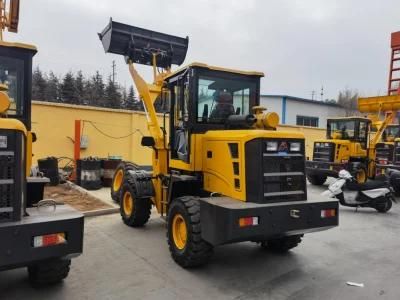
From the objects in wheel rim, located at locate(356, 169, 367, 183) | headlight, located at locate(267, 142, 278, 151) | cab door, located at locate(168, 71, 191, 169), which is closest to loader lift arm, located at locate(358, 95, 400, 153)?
wheel rim, located at locate(356, 169, 367, 183)

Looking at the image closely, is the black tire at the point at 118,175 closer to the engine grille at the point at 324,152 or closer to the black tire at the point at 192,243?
the black tire at the point at 192,243

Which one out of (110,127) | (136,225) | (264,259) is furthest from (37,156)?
(264,259)

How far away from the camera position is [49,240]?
3.31 m

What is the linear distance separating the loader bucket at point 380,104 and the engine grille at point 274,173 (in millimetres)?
9043

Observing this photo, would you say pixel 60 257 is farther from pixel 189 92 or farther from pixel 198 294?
pixel 189 92

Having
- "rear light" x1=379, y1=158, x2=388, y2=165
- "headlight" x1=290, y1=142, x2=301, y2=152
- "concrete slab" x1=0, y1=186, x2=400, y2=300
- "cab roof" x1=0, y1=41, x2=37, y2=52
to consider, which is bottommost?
"concrete slab" x1=0, y1=186, x2=400, y2=300

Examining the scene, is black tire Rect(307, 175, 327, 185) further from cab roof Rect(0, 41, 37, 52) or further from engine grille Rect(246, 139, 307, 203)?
cab roof Rect(0, 41, 37, 52)

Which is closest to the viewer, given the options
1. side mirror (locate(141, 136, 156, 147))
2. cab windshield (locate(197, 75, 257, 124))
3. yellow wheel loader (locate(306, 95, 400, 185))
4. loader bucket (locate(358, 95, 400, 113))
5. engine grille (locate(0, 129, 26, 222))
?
engine grille (locate(0, 129, 26, 222))

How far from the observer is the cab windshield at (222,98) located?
561 centimetres

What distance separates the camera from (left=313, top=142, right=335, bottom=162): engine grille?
13.6 metres

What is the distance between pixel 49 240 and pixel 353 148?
12515 mm

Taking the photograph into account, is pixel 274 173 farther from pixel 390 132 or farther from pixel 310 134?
pixel 310 134

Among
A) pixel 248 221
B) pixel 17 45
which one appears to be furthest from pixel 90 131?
pixel 248 221

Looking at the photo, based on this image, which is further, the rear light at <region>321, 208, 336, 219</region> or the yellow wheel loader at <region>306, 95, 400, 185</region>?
the yellow wheel loader at <region>306, 95, 400, 185</region>
